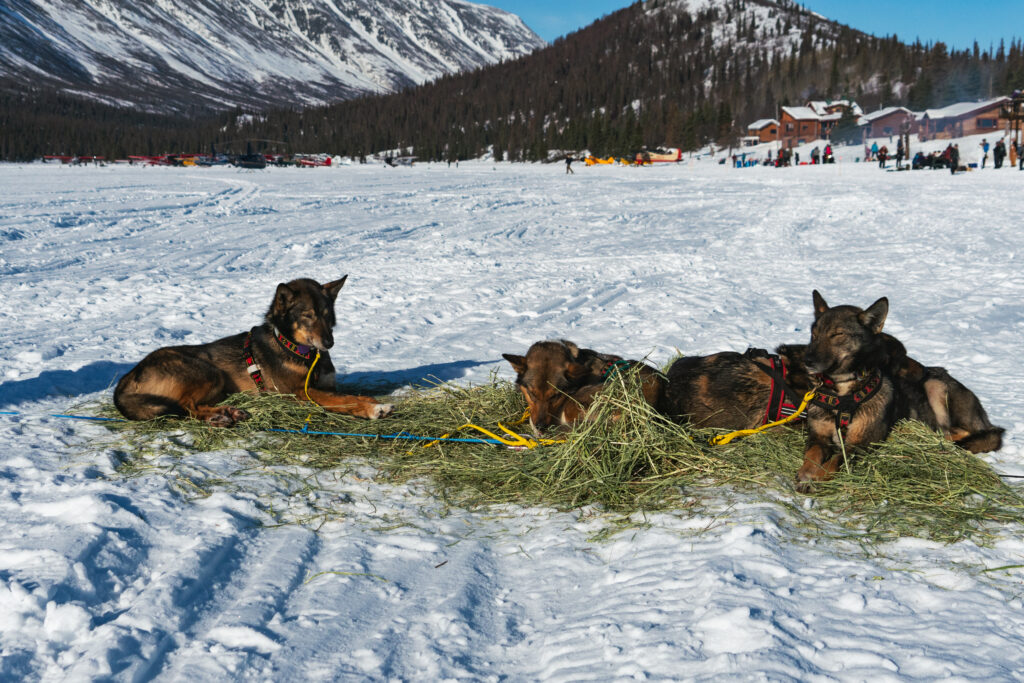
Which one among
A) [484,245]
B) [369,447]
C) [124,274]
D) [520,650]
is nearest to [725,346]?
[369,447]

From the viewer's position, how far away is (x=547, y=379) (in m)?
4.99

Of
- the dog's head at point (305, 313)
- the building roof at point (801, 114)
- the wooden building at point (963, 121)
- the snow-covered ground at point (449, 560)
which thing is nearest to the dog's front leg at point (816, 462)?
the snow-covered ground at point (449, 560)

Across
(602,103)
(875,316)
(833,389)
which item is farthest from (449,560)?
(602,103)

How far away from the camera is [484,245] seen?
16.5 m

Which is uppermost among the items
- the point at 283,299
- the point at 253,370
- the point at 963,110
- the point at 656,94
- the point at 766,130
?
the point at 656,94

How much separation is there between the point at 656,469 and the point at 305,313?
3039mm

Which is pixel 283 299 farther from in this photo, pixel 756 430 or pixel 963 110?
pixel 963 110

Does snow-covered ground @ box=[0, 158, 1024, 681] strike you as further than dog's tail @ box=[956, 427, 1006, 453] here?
No

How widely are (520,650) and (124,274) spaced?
40.5 ft

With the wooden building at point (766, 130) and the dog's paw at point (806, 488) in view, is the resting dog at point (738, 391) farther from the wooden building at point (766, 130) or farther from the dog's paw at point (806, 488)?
the wooden building at point (766, 130)

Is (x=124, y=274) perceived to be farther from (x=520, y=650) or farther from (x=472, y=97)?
(x=472, y=97)

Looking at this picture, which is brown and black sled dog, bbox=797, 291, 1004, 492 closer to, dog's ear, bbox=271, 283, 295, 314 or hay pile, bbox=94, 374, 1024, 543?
hay pile, bbox=94, 374, 1024, 543

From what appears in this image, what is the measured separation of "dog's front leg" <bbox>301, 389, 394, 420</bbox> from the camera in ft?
18.8

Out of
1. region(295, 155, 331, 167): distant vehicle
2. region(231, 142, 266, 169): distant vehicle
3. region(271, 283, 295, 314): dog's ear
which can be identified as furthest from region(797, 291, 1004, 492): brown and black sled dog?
region(295, 155, 331, 167): distant vehicle
